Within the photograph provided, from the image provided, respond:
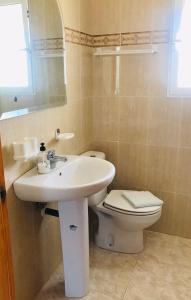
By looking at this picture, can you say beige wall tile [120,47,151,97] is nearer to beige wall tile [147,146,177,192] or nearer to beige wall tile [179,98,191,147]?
beige wall tile [179,98,191,147]

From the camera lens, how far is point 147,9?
2.22 m

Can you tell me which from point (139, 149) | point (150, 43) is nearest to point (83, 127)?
point (139, 149)

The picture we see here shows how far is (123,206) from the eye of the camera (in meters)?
2.19

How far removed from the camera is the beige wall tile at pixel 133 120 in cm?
243

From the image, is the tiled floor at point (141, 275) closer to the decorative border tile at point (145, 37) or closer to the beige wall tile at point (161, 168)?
the beige wall tile at point (161, 168)

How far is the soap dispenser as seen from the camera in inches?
65.1

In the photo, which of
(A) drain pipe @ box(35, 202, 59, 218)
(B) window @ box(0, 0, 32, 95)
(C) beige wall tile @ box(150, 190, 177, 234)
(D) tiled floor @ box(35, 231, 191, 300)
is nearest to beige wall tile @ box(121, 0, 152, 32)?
(B) window @ box(0, 0, 32, 95)

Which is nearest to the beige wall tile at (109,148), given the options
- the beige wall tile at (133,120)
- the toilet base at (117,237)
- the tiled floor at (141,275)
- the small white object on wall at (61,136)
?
the beige wall tile at (133,120)

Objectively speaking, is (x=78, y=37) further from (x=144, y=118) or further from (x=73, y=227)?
(x=73, y=227)

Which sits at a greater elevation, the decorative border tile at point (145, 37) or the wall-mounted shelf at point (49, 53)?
the decorative border tile at point (145, 37)

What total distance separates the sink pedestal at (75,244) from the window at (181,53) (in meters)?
1.23

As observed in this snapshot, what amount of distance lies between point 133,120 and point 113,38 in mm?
712

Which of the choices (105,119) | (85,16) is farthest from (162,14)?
(105,119)

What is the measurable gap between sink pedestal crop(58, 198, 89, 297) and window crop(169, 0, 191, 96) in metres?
1.23
